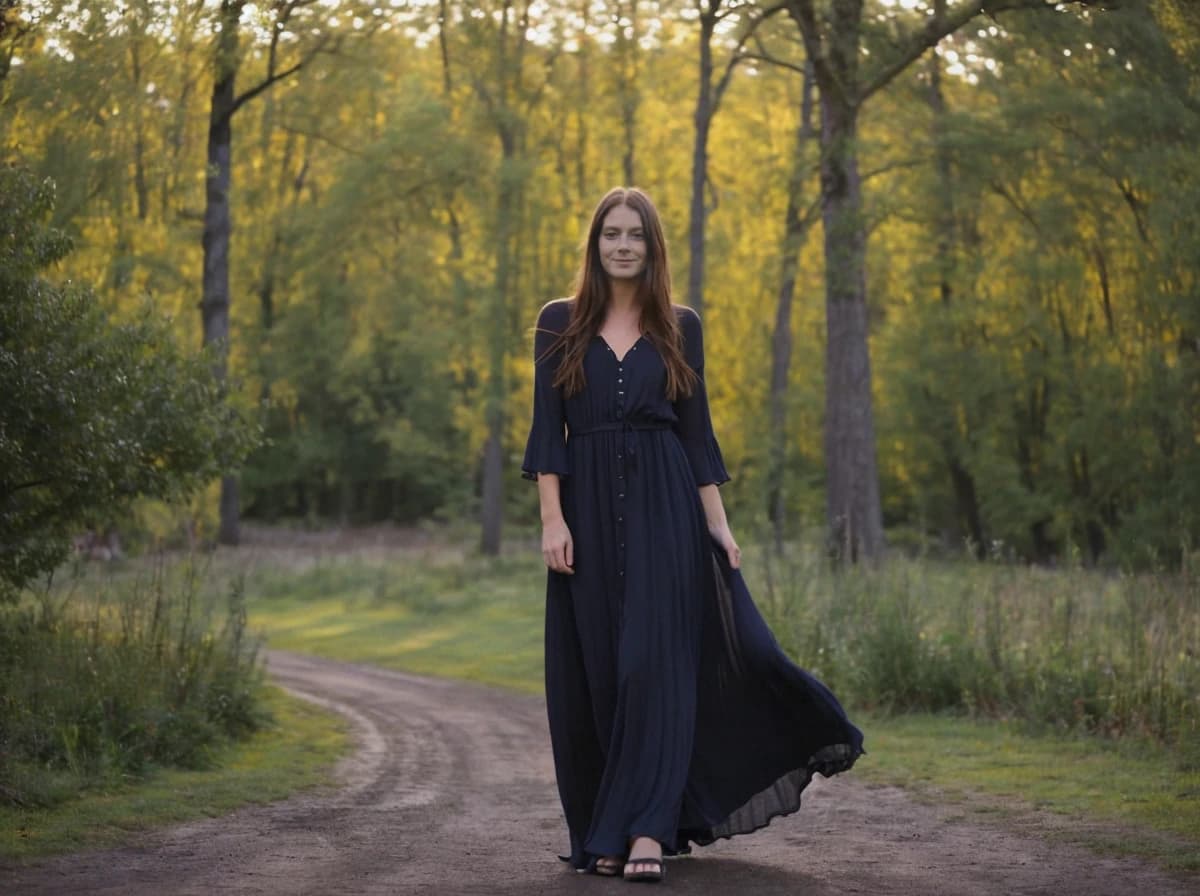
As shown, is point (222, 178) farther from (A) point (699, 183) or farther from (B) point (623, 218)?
(B) point (623, 218)

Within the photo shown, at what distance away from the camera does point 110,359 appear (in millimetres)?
8836

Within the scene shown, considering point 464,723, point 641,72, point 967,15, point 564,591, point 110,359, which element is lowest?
point 464,723

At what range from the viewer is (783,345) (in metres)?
34.2

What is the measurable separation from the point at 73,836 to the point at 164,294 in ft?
68.5

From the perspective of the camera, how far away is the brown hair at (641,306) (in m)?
6.29

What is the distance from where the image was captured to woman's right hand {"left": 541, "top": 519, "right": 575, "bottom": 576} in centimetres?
616

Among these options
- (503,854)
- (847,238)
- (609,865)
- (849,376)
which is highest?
(847,238)

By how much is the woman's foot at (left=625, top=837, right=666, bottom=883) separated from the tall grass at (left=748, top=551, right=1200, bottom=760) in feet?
14.6

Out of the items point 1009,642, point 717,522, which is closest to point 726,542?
point 717,522

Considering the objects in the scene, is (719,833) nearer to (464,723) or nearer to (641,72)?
(464,723)

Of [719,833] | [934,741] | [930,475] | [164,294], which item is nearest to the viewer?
[719,833]

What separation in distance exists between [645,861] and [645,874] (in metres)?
0.05

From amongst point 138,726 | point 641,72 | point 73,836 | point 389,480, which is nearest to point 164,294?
point 641,72

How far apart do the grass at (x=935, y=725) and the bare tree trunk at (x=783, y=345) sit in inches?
259
